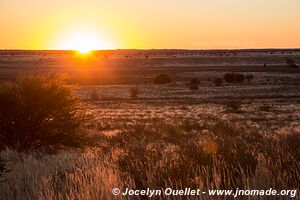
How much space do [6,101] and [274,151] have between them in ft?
27.1

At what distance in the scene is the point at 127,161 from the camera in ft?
27.8

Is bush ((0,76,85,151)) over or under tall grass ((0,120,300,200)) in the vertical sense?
over

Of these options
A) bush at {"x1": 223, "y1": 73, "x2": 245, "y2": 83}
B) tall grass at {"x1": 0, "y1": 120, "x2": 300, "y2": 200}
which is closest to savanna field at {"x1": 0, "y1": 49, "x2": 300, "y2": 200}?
tall grass at {"x1": 0, "y1": 120, "x2": 300, "y2": 200}

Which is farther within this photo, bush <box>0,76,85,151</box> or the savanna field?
bush <box>0,76,85,151</box>

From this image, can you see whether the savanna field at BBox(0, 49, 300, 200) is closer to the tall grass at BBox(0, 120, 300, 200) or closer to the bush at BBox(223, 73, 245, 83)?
the tall grass at BBox(0, 120, 300, 200)

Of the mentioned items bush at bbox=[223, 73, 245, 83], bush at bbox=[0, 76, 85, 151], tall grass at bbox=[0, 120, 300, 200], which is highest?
bush at bbox=[223, 73, 245, 83]

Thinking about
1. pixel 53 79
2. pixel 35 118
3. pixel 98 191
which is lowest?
pixel 98 191

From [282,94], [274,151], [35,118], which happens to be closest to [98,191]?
[274,151]

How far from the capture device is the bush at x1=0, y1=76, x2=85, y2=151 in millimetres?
13539

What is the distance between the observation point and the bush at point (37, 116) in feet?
44.4

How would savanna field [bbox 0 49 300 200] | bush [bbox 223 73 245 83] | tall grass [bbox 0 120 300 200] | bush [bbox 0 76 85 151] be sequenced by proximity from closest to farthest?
tall grass [bbox 0 120 300 200] → savanna field [bbox 0 49 300 200] → bush [bbox 0 76 85 151] → bush [bbox 223 73 245 83]

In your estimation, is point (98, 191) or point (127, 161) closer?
point (98, 191)

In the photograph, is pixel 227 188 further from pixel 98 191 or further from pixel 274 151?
pixel 274 151

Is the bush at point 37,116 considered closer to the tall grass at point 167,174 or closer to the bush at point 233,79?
the tall grass at point 167,174
